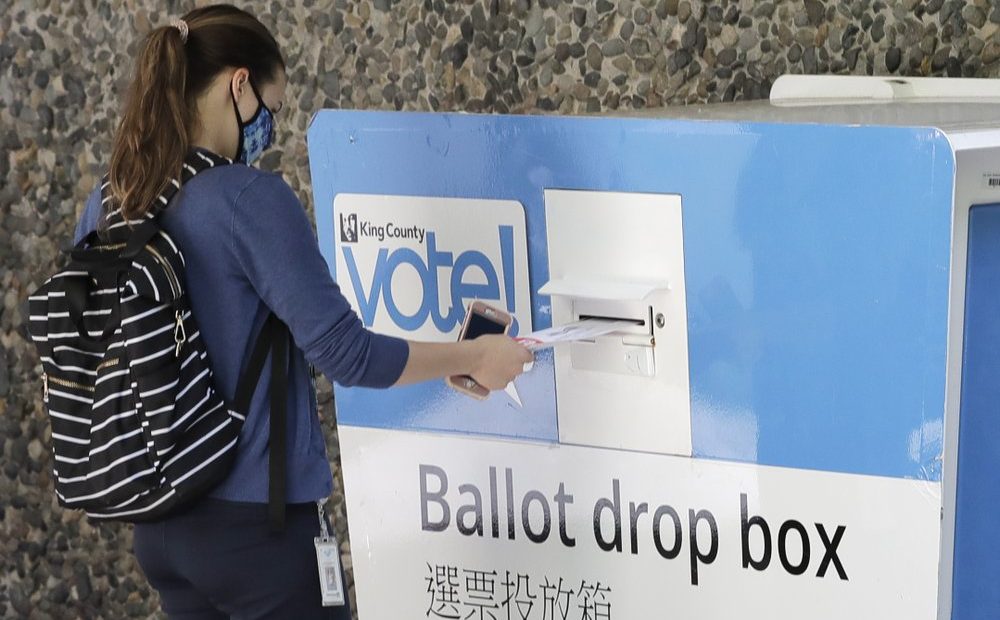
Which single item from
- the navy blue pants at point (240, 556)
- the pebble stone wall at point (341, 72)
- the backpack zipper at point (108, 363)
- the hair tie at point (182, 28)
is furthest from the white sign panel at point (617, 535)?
the pebble stone wall at point (341, 72)

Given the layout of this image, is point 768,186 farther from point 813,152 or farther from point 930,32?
point 930,32

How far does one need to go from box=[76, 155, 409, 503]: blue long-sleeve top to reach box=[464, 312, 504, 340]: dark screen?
0.79ft

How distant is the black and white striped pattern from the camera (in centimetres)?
194

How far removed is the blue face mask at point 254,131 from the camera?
6.93ft

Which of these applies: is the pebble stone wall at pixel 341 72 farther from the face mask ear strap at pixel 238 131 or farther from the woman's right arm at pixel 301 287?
the woman's right arm at pixel 301 287

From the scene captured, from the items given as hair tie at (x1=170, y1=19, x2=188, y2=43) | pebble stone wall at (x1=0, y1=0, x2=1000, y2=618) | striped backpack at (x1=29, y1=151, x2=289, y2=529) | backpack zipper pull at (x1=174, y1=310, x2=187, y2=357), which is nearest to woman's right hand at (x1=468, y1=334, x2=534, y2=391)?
striped backpack at (x1=29, y1=151, x2=289, y2=529)

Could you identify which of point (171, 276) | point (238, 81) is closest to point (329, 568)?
point (171, 276)

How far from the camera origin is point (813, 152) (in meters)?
1.98

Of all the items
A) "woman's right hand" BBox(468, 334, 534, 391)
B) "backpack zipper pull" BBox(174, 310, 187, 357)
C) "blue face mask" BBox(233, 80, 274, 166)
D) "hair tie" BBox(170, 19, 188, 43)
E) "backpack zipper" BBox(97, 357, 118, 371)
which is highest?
"hair tie" BBox(170, 19, 188, 43)

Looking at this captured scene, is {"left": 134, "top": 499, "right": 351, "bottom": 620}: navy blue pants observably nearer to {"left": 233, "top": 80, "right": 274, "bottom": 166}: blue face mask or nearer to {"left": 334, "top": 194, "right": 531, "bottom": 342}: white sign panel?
{"left": 334, "top": 194, "right": 531, "bottom": 342}: white sign panel

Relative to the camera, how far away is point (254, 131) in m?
2.13

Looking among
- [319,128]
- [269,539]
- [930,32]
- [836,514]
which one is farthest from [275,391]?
[930,32]

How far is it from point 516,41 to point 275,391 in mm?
1326

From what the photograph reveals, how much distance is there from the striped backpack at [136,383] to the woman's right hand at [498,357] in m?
0.30
